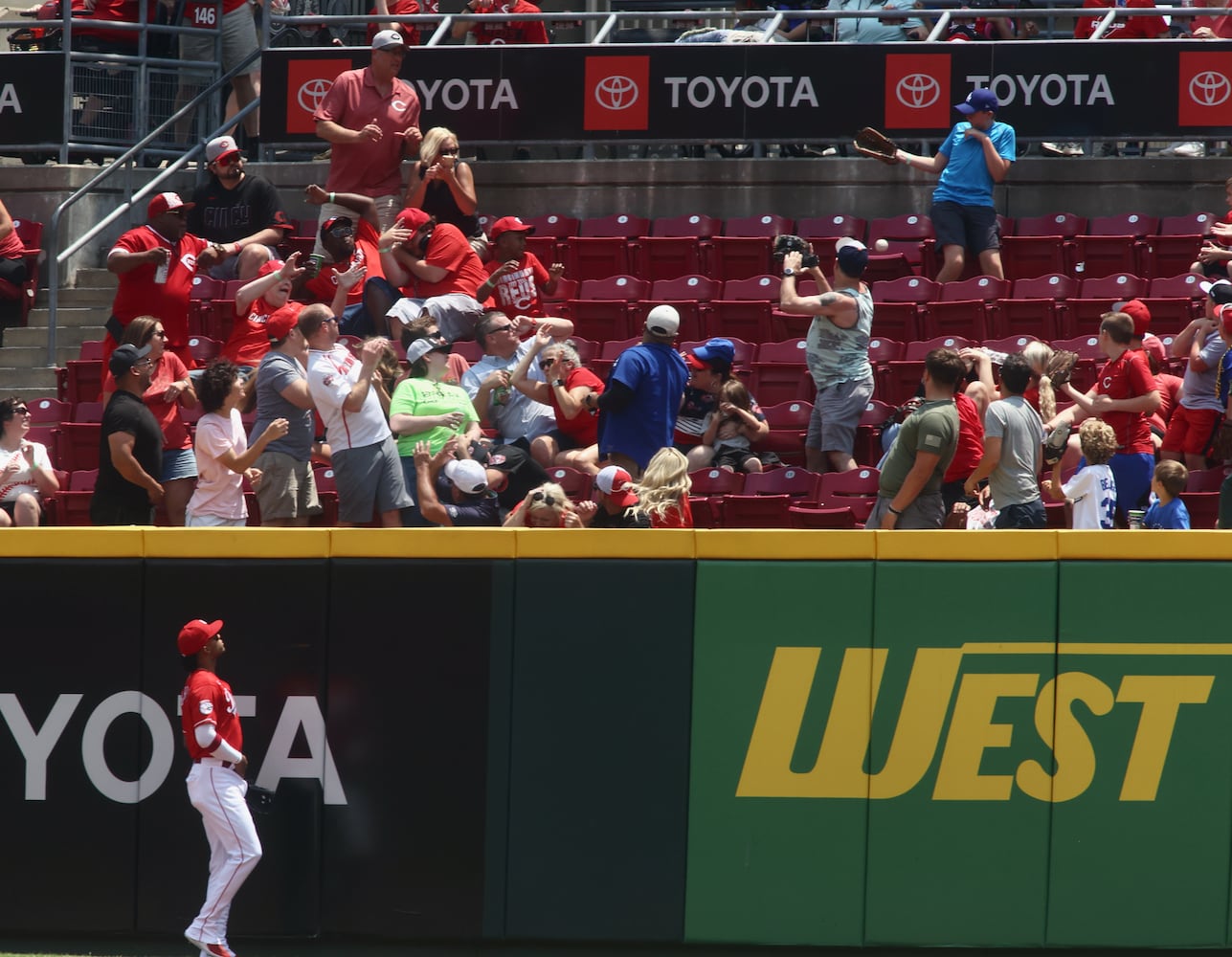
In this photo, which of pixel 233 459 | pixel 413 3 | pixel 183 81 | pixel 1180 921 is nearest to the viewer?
pixel 1180 921

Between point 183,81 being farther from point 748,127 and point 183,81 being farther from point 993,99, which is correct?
point 993,99

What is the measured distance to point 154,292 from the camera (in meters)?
10.2

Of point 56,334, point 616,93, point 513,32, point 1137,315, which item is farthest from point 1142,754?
point 513,32

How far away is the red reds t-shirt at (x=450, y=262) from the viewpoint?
10.6 meters

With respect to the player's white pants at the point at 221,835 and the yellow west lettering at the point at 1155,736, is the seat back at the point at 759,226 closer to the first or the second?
the yellow west lettering at the point at 1155,736

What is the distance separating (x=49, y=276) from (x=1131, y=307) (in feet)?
24.2

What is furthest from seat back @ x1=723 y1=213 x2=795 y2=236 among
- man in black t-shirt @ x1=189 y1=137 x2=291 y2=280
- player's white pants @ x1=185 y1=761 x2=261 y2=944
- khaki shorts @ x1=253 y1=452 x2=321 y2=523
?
player's white pants @ x1=185 y1=761 x2=261 y2=944

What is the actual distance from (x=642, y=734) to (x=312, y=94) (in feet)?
25.7

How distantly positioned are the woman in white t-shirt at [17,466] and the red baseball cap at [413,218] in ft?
8.83

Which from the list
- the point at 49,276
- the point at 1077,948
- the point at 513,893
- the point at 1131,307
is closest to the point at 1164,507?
the point at 1131,307

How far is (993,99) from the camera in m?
11.3

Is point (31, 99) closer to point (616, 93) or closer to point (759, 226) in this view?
point (616, 93)

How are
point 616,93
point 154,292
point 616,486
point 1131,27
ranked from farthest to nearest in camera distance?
point 1131,27, point 616,93, point 154,292, point 616,486

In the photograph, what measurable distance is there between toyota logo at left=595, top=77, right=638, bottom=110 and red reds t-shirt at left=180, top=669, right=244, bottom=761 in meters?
7.52
